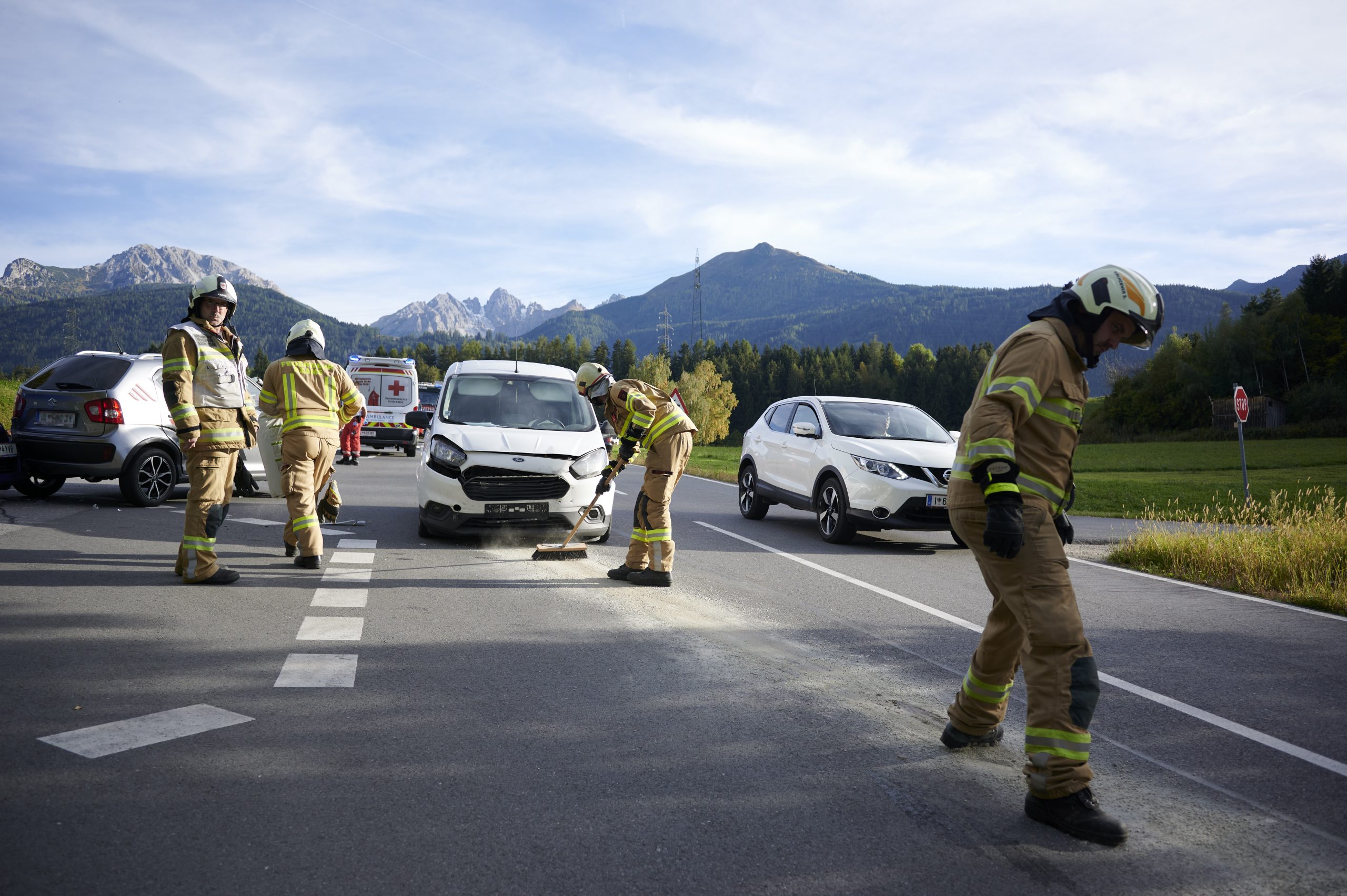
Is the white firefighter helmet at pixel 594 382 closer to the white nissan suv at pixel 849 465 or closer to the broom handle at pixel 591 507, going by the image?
the broom handle at pixel 591 507

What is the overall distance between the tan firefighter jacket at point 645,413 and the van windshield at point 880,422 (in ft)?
13.3

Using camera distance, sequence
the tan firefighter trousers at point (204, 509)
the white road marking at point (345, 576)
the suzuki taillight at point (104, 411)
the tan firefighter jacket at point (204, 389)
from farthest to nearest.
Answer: the suzuki taillight at point (104, 411) < the white road marking at point (345, 576) < the tan firefighter trousers at point (204, 509) < the tan firefighter jacket at point (204, 389)

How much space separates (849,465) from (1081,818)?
7.84 meters

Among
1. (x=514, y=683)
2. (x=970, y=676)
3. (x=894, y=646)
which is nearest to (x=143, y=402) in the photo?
(x=514, y=683)

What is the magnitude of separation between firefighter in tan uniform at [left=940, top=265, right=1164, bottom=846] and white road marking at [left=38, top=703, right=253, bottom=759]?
330cm

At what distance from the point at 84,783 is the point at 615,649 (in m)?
2.91

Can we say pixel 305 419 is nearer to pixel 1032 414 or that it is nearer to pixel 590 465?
pixel 590 465

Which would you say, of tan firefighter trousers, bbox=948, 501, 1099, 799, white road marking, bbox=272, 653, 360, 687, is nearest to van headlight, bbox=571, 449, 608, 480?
white road marking, bbox=272, 653, 360, 687

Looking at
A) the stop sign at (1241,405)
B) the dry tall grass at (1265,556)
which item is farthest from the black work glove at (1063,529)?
the stop sign at (1241,405)

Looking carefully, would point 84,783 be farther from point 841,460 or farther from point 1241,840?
point 841,460

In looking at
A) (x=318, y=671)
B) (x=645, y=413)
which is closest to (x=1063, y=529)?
(x=318, y=671)

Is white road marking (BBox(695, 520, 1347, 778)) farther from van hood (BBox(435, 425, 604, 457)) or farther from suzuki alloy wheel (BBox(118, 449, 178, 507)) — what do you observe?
suzuki alloy wheel (BBox(118, 449, 178, 507))

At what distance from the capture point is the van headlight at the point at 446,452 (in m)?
9.45

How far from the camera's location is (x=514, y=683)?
4969 millimetres
